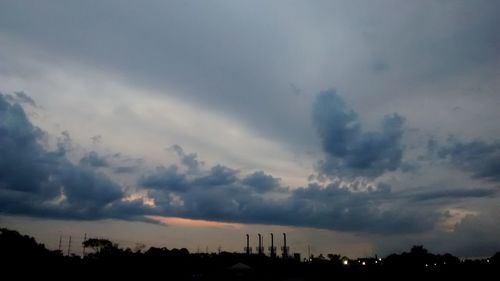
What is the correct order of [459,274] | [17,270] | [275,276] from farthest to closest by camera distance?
[275,276]
[459,274]
[17,270]

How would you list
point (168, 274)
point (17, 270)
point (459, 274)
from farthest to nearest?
1. point (168, 274)
2. point (459, 274)
3. point (17, 270)

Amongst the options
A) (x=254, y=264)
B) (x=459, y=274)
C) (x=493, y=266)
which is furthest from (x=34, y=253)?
(x=493, y=266)

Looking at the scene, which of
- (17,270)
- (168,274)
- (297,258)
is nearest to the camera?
(17,270)

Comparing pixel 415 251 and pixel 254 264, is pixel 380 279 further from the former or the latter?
pixel 415 251

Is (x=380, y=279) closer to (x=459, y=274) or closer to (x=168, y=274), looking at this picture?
(x=459, y=274)

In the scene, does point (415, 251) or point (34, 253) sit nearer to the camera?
point (34, 253)

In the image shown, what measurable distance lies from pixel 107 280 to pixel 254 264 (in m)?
42.3

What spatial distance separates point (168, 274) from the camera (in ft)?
210

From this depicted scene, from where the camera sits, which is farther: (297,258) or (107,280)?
(297,258)

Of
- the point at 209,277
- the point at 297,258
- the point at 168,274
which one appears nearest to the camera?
the point at 168,274

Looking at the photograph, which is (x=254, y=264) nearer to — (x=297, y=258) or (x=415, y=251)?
(x=297, y=258)

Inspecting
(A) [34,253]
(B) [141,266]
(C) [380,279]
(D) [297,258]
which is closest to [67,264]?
(A) [34,253]

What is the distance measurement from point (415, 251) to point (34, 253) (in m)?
132

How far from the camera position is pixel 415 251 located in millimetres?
155875
